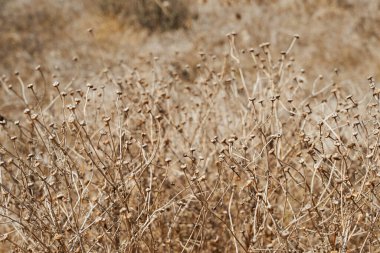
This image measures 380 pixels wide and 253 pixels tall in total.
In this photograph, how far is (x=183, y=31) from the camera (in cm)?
562

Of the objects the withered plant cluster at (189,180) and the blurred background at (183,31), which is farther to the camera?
the blurred background at (183,31)

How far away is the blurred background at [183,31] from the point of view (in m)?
4.88

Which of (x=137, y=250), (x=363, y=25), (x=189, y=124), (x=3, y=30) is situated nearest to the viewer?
(x=137, y=250)

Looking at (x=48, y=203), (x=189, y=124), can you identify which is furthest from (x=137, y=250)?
(x=189, y=124)

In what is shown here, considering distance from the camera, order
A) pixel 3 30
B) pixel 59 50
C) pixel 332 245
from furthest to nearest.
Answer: pixel 3 30
pixel 59 50
pixel 332 245

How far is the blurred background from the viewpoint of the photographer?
4.88 meters

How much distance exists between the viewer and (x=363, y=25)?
16.8 ft

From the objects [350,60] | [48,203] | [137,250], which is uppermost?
[48,203]

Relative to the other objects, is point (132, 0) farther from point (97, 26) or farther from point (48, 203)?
point (48, 203)

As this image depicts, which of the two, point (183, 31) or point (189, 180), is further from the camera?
point (183, 31)

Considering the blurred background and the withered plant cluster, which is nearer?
the withered plant cluster

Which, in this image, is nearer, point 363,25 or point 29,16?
point 363,25

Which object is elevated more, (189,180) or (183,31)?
(189,180)

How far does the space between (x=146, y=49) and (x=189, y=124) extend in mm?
3063
